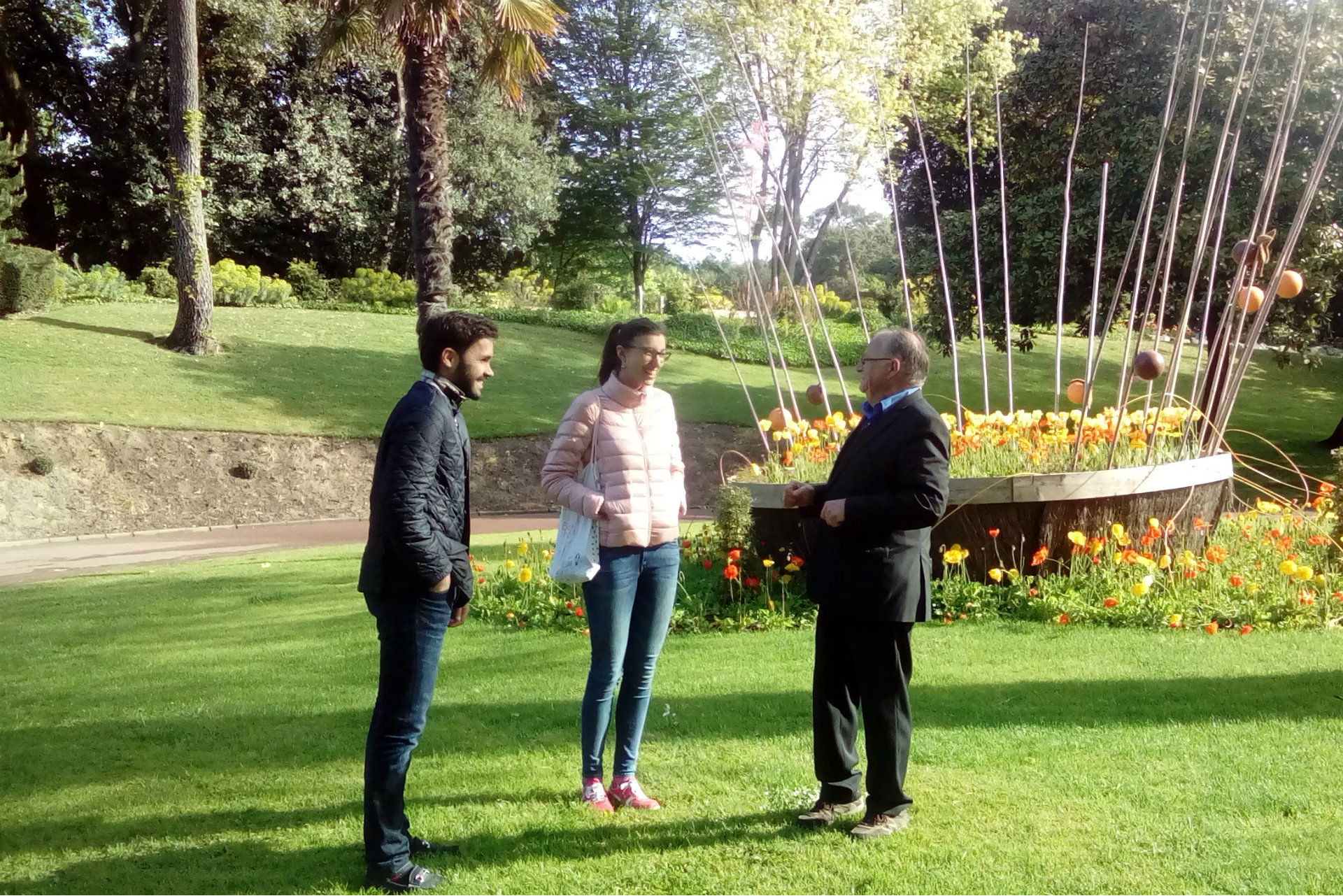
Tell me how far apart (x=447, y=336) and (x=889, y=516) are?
4.71 feet

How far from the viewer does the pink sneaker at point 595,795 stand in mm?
3773

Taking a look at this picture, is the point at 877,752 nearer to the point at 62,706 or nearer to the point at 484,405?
the point at 62,706

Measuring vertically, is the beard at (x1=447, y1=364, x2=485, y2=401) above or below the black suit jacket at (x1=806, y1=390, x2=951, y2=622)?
above

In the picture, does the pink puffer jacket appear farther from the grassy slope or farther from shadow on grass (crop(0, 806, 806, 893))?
the grassy slope

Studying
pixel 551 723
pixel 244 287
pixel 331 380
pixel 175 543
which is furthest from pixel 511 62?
pixel 244 287

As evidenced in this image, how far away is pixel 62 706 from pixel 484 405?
587 inches

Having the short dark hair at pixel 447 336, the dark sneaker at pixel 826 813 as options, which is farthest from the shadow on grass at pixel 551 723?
the short dark hair at pixel 447 336

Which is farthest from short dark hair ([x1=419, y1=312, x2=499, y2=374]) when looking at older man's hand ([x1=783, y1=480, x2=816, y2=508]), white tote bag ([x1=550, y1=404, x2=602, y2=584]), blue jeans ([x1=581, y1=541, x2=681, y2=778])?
older man's hand ([x1=783, y1=480, x2=816, y2=508])

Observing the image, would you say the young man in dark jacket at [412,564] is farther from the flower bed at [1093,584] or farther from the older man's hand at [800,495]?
the flower bed at [1093,584]

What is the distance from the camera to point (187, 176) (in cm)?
1942

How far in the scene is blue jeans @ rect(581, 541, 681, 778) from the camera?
12.0ft

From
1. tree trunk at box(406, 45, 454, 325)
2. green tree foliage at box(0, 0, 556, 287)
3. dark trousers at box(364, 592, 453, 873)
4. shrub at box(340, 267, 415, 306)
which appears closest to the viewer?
dark trousers at box(364, 592, 453, 873)

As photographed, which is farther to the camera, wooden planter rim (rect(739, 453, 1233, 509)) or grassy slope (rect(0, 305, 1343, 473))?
grassy slope (rect(0, 305, 1343, 473))

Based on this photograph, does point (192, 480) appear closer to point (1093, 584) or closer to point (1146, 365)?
point (1093, 584)
